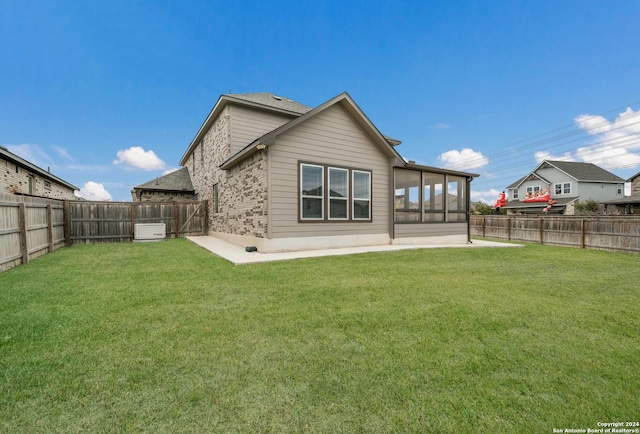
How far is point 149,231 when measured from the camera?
12117 millimetres

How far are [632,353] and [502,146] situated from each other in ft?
156

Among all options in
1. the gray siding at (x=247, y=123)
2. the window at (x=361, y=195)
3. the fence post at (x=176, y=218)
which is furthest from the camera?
the fence post at (x=176, y=218)

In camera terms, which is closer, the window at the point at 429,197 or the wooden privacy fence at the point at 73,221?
the wooden privacy fence at the point at 73,221

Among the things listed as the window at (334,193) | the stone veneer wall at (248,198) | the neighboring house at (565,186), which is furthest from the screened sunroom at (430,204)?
the neighboring house at (565,186)

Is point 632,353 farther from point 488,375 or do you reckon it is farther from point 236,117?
point 236,117

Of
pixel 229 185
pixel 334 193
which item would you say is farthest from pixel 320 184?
pixel 229 185

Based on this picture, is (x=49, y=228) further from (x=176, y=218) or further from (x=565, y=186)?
(x=565, y=186)

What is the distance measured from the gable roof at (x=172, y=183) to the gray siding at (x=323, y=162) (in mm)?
11468

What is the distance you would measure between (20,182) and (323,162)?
1738 centimetres

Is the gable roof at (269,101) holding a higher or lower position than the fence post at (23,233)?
higher

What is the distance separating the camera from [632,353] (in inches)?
101

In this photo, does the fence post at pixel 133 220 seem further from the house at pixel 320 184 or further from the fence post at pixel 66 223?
the house at pixel 320 184

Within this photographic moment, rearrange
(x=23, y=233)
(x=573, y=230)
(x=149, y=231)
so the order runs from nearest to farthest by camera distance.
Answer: (x=23, y=233) < (x=149, y=231) < (x=573, y=230)

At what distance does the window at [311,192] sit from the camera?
29.4 feet
